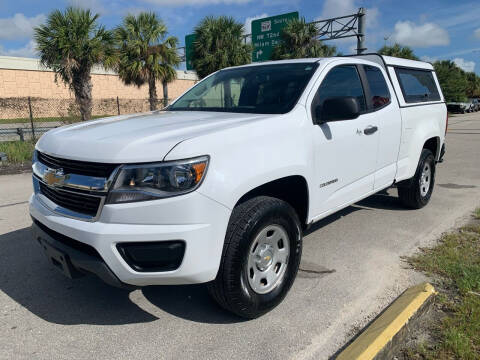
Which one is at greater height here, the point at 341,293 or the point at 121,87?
the point at 121,87

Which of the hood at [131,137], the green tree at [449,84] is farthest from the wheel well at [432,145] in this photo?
the green tree at [449,84]

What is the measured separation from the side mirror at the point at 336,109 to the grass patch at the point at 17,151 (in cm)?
880

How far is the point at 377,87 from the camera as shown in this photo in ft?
14.3

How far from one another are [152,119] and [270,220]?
1.31m

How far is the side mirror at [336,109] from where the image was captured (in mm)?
3104

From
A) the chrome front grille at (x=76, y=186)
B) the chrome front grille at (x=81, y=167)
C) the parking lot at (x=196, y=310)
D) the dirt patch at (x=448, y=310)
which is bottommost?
the parking lot at (x=196, y=310)

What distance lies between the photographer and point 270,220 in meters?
2.72

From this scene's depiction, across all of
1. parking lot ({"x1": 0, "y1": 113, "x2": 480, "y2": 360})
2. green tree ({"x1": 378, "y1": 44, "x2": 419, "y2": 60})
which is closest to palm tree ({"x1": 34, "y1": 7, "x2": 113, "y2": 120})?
parking lot ({"x1": 0, "y1": 113, "x2": 480, "y2": 360})

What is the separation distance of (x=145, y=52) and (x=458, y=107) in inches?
1415

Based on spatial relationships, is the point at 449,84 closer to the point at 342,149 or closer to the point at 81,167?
the point at 342,149

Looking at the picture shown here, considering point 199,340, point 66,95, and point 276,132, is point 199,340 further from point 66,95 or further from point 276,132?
point 66,95

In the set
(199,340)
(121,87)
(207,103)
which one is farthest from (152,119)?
(121,87)

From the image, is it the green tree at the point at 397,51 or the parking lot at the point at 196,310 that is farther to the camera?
the green tree at the point at 397,51

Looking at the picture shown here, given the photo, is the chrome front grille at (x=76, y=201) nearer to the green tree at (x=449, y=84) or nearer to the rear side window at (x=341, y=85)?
the rear side window at (x=341, y=85)
